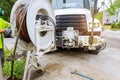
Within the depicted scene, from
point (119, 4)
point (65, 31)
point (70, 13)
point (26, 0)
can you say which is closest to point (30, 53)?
point (26, 0)

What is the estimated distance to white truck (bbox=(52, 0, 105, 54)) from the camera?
32.1 feet

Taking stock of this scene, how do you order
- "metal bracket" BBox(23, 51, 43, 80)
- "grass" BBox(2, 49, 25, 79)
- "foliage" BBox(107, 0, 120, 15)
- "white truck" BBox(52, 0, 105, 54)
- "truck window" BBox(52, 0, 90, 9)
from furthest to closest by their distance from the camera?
"foliage" BBox(107, 0, 120, 15)
"truck window" BBox(52, 0, 90, 9)
"white truck" BBox(52, 0, 105, 54)
"grass" BBox(2, 49, 25, 79)
"metal bracket" BBox(23, 51, 43, 80)

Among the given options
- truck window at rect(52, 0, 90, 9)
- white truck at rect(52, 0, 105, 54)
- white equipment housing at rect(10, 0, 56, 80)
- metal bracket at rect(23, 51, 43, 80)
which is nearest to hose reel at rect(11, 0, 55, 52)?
white equipment housing at rect(10, 0, 56, 80)

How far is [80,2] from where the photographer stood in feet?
37.2

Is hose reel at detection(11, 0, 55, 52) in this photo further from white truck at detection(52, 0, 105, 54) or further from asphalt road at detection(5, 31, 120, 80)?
white truck at detection(52, 0, 105, 54)

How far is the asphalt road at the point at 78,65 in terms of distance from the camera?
7.80m

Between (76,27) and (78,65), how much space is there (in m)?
1.86

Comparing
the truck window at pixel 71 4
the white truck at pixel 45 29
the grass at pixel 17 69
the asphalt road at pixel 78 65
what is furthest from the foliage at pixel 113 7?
the grass at pixel 17 69

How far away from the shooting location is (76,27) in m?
10.4

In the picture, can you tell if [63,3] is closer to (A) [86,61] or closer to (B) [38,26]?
(A) [86,61]

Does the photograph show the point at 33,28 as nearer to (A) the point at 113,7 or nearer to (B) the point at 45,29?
(B) the point at 45,29

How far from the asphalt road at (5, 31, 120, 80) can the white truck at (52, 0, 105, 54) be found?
1.72 ft

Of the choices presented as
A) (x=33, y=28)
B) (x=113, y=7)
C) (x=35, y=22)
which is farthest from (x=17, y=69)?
(x=113, y=7)

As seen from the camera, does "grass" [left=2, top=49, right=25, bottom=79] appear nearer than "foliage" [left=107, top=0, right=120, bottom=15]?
Yes
